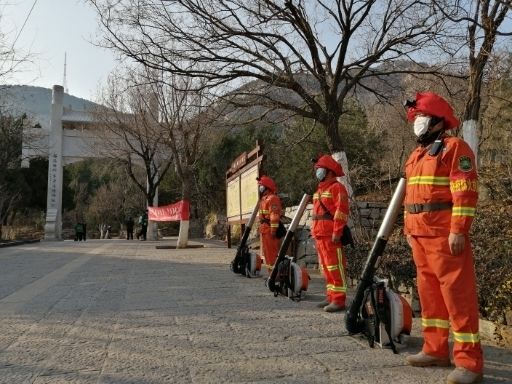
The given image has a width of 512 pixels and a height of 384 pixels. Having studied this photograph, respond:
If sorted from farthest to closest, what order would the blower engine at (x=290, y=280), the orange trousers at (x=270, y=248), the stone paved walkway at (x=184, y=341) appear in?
the orange trousers at (x=270, y=248), the blower engine at (x=290, y=280), the stone paved walkway at (x=184, y=341)

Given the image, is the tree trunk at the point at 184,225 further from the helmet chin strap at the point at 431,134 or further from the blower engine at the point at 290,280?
the helmet chin strap at the point at 431,134

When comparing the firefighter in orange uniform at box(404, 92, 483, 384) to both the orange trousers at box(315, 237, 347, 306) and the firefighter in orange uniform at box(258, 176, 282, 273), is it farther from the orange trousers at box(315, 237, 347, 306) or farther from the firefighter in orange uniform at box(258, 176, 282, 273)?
the firefighter in orange uniform at box(258, 176, 282, 273)

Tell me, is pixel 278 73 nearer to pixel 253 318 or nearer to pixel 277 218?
pixel 277 218

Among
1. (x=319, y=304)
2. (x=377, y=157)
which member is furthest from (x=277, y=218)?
(x=377, y=157)

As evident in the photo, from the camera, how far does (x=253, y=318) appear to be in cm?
582

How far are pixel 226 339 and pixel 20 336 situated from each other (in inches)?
79.4

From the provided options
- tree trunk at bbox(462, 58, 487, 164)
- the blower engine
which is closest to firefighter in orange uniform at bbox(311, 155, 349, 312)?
the blower engine

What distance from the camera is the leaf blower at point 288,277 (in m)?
7.06

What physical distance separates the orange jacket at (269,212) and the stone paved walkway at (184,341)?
118cm

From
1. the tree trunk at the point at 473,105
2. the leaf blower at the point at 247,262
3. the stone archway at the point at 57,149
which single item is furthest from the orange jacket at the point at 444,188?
the stone archway at the point at 57,149

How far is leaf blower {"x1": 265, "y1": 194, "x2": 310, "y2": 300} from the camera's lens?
7.06m

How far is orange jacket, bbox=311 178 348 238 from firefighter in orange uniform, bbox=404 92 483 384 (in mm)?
2042

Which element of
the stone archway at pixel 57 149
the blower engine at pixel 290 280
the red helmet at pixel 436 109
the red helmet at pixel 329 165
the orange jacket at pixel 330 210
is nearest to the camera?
the red helmet at pixel 436 109

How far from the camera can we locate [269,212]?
923 centimetres
